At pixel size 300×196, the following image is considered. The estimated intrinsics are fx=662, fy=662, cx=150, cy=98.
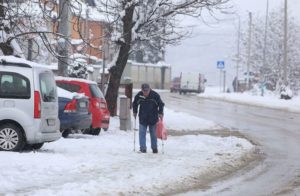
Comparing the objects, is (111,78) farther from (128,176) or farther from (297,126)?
(128,176)

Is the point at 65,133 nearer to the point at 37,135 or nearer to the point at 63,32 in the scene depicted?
the point at 63,32

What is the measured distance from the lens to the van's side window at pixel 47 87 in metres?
13.2

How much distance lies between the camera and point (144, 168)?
12.0 metres

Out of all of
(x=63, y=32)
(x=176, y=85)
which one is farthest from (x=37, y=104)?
(x=176, y=85)

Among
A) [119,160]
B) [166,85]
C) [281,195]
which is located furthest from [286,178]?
[166,85]

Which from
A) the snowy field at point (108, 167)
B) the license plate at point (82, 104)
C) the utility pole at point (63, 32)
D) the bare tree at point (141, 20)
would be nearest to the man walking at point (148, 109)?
the snowy field at point (108, 167)

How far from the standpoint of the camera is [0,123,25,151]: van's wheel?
12867 millimetres

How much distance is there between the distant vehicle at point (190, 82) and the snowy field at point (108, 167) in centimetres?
4960

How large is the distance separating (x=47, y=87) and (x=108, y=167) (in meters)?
2.50

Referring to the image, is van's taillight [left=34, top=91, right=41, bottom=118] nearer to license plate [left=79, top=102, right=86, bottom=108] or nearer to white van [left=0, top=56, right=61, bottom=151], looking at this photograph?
white van [left=0, top=56, right=61, bottom=151]

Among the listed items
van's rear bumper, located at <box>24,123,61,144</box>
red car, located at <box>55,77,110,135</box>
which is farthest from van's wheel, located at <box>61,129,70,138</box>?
van's rear bumper, located at <box>24,123,61,144</box>

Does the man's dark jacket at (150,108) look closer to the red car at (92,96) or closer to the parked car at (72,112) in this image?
the parked car at (72,112)

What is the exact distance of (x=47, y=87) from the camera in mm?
13492

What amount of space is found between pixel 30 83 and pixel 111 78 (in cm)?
1107
